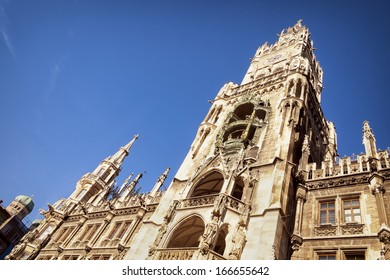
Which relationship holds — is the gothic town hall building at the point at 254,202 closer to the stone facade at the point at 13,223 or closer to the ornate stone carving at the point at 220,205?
the ornate stone carving at the point at 220,205

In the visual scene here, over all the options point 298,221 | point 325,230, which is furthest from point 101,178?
point 325,230

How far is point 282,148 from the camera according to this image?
20984 mm

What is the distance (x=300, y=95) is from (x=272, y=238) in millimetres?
15734

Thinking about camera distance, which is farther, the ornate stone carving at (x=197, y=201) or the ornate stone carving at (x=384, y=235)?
the ornate stone carving at (x=197, y=201)

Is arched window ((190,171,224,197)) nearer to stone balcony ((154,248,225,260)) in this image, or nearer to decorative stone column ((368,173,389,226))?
stone balcony ((154,248,225,260))

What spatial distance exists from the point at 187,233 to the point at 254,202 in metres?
5.98

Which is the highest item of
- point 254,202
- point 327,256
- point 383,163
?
point 383,163

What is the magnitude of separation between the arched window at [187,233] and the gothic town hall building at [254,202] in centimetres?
10

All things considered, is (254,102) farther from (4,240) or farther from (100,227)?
(4,240)

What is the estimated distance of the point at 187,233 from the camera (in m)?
21.0

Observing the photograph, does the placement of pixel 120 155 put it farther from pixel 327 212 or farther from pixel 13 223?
pixel 327 212

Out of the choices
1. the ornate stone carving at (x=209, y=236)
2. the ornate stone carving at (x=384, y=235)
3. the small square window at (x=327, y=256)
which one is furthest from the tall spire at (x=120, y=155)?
the ornate stone carving at (x=384, y=235)

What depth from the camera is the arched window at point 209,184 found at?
22.5 meters
